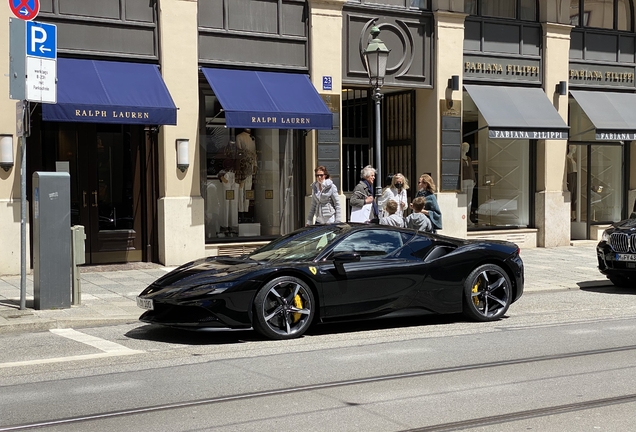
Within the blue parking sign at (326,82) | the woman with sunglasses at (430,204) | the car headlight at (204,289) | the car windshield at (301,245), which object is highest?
the blue parking sign at (326,82)

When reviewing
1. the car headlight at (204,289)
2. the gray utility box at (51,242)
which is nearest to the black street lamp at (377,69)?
the gray utility box at (51,242)

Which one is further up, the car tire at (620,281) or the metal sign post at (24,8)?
the metal sign post at (24,8)

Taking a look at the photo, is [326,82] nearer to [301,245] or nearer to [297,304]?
[301,245]

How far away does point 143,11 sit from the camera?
15.3m

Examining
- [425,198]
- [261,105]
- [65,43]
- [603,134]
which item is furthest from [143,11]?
[603,134]

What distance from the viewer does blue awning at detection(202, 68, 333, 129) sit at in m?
15.4

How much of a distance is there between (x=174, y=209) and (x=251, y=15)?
395 centimetres

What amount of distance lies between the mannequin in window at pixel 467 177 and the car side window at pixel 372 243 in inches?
Result: 380

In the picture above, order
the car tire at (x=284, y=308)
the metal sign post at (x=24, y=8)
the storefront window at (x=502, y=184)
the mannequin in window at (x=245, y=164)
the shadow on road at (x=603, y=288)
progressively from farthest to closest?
the storefront window at (x=502, y=184) < the mannequin in window at (x=245, y=164) < the shadow on road at (x=603, y=288) < the metal sign post at (x=24, y=8) < the car tire at (x=284, y=308)

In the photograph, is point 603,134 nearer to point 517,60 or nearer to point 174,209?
point 517,60

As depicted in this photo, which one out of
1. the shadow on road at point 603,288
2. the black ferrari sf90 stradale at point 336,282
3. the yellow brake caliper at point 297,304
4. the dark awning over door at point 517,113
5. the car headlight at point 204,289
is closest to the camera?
the car headlight at point 204,289

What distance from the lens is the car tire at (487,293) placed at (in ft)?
33.7

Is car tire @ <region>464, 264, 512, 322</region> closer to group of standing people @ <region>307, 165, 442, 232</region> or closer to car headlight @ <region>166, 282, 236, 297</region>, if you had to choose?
car headlight @ <region>166, 282, 236, 297</region>

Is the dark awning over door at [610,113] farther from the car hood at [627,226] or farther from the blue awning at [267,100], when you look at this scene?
the blue awning at [267,100]
